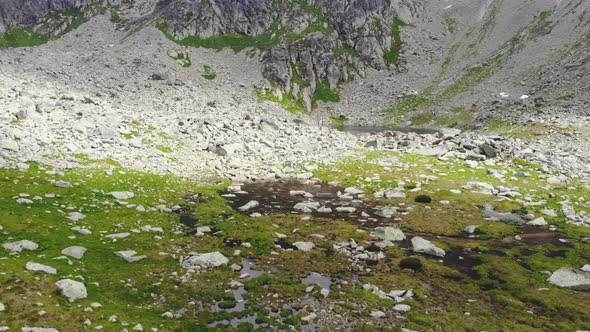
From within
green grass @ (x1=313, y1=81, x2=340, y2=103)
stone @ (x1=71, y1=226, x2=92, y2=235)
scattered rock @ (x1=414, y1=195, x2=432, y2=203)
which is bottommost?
stone @ (x1=71, y1=226, x2=92, y2=235)

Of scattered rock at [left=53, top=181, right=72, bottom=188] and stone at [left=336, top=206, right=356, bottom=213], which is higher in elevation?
stone at [left=336, top=206, right=356, bottom=213]

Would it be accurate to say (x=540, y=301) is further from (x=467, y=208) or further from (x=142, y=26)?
(x=142, y=26)

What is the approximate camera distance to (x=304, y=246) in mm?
22141

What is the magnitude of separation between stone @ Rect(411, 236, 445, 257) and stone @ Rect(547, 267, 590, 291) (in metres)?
5.61

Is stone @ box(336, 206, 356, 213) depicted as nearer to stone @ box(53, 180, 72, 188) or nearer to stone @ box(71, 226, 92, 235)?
stone @ box(71, 226, 92, 235)

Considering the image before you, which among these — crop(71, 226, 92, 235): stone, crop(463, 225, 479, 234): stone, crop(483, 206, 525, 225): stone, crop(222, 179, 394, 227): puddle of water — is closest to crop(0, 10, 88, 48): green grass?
crop(222, 179, 394, 227): puddle of water

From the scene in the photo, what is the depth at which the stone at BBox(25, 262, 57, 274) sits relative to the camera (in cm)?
1540

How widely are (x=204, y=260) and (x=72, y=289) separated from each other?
6.14m

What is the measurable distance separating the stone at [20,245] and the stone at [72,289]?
400cm

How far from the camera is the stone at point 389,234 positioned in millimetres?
24391

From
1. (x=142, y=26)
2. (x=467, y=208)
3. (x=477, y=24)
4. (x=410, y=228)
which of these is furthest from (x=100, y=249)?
(x=477, y=24)

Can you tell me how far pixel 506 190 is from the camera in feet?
118

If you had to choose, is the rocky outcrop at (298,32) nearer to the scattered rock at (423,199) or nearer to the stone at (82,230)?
the scattered rock at (423,199)

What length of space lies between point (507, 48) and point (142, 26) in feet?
492
